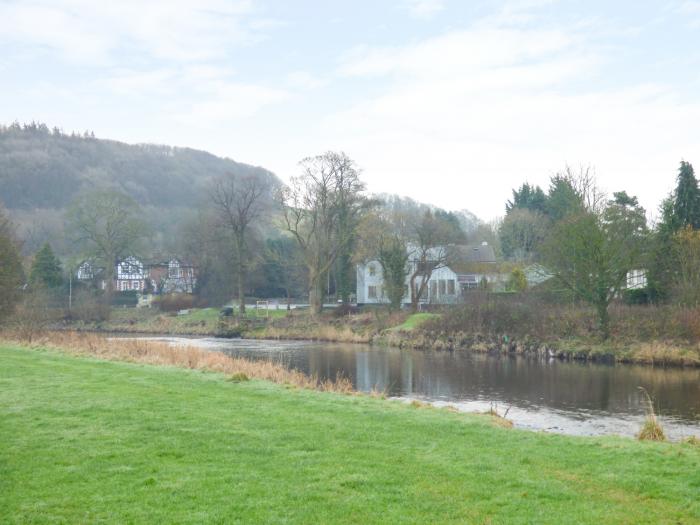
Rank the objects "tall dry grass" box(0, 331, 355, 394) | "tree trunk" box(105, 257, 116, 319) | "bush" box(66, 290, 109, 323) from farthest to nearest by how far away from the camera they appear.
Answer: "tree trunk" box(105, 257, 116, 319) < "bush" box(66, 290, 109, 323) < "tall dry grass" box(0, 331, 355, 394)

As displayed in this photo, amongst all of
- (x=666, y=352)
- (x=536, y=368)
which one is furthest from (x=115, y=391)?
(x=666, y=352)

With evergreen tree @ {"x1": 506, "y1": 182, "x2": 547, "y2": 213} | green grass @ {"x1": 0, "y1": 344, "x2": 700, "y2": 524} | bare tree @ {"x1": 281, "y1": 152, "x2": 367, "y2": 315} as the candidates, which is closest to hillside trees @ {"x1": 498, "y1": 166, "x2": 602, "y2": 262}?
evergreen tree @ {"x1": 506, "y1": 182, "x2": 547, "y2": 213}

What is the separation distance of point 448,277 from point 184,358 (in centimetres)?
4230

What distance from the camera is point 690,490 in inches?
308

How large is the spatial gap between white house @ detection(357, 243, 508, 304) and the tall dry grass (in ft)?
92.3

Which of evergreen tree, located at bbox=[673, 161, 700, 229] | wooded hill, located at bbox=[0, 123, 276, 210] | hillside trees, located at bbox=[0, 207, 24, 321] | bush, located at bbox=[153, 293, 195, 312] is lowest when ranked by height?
bush, located at bbox=[153, 293, 195, 312]

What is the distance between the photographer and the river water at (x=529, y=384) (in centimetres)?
1820

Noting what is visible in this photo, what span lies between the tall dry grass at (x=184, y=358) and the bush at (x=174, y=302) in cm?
3267

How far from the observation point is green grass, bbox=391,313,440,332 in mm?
44812

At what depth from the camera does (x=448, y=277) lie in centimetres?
6309

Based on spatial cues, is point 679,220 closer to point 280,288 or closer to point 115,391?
point 115,391

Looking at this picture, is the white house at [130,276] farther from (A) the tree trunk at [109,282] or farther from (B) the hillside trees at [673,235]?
(B) the hillside trees at [673,235]

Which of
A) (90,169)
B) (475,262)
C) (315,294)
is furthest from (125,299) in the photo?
(90,169)

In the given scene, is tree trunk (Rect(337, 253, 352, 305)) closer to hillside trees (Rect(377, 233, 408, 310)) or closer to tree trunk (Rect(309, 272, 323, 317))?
tree trunk (Rect(309, 272, 323, 317))
